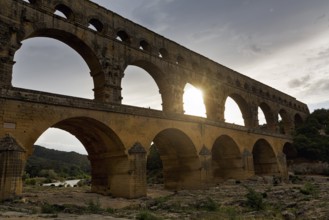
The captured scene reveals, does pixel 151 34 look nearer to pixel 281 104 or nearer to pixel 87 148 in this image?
pixel 87 148

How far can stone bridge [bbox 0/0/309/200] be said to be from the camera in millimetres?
13570

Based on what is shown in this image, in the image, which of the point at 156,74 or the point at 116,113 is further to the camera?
the point at 156,74

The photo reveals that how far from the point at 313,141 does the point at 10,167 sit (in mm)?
36119

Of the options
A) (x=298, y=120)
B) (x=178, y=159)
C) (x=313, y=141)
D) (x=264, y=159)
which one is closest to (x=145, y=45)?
(x=178, y=159)

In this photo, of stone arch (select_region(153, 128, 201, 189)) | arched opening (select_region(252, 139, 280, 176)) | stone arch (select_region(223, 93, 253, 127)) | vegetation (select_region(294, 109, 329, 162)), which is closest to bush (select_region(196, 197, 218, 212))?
stone arch (select_region(153, 128, 201, 189))

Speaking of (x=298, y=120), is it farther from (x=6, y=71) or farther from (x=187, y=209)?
(x=6, y=71)

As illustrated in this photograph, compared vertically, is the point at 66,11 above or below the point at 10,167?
above

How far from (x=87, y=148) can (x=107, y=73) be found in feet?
16.1

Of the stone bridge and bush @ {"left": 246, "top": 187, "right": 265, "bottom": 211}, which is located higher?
the stone bridge

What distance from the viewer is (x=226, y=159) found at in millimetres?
27797

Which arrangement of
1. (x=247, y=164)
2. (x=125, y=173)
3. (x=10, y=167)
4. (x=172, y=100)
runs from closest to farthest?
(x=10, y=167) → (x=125, y=173) → (x=172, y=100) → (x=247, y=164)

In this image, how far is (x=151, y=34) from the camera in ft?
82.2

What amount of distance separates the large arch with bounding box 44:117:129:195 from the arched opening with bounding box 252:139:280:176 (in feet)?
61.1

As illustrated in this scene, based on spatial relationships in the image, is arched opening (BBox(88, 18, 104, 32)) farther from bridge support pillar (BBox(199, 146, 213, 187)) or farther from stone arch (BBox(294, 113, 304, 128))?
stone arch (BBox(294, 113, 304, 128))
